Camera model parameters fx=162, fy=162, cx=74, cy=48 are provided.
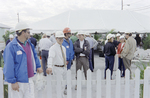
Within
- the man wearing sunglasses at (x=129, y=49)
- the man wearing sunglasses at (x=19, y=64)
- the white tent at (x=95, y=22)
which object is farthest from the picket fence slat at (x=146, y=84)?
the white tent at (x=95, y=22)

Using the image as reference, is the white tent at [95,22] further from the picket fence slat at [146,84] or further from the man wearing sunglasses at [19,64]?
the man wearing sunglasses at [19,64]

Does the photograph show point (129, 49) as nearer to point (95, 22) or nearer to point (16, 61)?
point (16, 61)

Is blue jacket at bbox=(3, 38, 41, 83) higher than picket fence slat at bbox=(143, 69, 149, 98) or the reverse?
higher

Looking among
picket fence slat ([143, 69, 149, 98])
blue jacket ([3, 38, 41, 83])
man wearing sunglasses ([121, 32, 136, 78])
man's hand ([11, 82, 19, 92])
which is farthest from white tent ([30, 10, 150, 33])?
man's hand ([11, 82, 19, 92])

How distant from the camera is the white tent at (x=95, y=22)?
37.0 ft

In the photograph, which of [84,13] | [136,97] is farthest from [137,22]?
[136,97]

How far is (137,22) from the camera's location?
12562 mm

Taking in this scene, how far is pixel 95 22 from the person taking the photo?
12.1 m

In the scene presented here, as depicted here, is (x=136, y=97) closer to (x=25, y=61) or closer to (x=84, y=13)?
(x=25, y=61)

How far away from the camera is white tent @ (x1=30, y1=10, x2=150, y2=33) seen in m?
11.3

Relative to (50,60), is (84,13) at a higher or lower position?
higher

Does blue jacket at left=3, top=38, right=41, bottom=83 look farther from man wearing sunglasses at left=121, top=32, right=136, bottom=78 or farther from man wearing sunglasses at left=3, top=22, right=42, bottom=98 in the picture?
man wearing sunglasses at left=121, top=32, right=136, bottom=78

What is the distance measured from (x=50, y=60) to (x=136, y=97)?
1908 millimetres

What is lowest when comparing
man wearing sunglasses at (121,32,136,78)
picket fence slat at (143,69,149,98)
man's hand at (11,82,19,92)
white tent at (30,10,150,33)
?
picket fence slat at (143,69,149,98)
